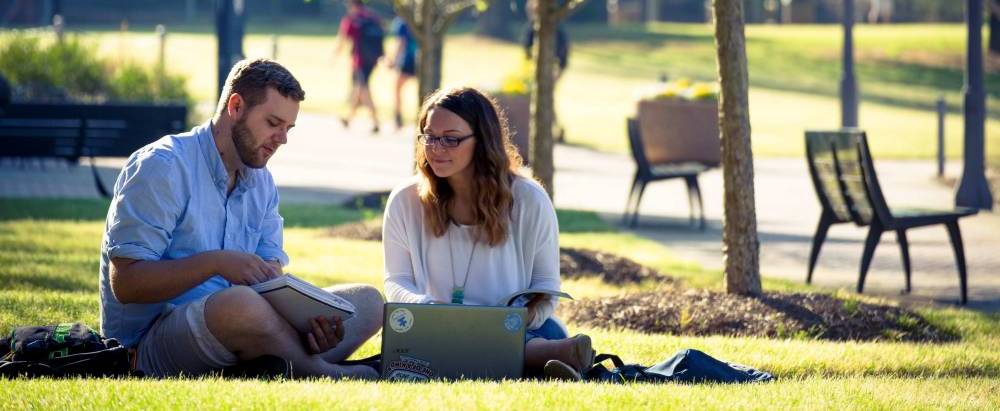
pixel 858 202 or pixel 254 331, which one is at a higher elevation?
pixel 254 331

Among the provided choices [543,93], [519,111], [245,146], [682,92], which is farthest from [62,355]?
[519,111]

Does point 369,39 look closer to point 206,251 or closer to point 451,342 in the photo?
point 451,342

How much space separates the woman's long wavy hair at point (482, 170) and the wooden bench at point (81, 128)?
8705 millimetres

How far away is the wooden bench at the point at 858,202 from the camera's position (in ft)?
33.1

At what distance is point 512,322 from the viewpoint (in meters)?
5.86

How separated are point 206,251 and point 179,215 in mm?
178

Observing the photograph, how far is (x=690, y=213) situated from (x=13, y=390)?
950 centimetres

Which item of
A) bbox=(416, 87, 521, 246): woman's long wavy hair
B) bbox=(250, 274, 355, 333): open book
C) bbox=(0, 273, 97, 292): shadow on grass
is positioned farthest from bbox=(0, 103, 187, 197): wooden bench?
bbox=(250, 274, 355, 333): open book

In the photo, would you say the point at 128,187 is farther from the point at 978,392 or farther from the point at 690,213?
the point at 690,213

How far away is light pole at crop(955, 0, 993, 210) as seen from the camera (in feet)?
50.5

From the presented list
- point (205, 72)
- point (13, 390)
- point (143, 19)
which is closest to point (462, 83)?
point (13, 390)

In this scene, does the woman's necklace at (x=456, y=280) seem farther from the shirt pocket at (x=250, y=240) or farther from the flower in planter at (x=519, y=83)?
the flower in planter at (x=519, y=83)

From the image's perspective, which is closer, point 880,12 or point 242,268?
point 242,268

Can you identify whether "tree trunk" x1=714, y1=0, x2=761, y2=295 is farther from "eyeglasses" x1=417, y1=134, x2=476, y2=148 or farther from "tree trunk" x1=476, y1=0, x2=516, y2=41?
"tree trunk" x1=476, y1=0, x2=516, y2=41
